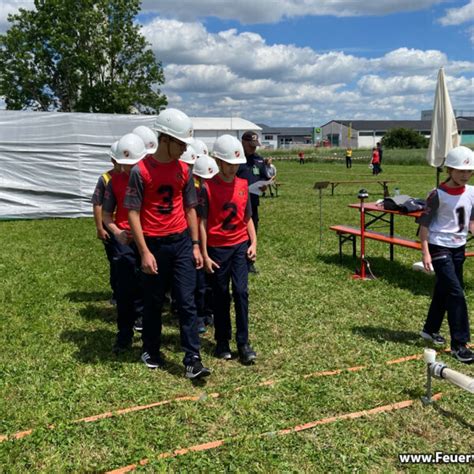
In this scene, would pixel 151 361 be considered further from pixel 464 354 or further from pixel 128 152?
pixel 464 354

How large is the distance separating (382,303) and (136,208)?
3.68 metres

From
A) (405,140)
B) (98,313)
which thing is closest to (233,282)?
(98,313)

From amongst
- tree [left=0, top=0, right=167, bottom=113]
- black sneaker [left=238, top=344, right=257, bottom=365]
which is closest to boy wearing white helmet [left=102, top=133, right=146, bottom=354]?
black sneaker [left=238, top=344, right=257, bottom=365]

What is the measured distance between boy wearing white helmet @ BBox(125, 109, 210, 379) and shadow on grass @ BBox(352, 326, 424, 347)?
1.95 meters

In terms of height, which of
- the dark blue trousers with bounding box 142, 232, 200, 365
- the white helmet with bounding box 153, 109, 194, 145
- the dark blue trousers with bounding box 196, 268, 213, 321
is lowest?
the dark blue trousers with bounding box 196, 268, 213, 321

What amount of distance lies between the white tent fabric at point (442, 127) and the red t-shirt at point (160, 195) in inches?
258

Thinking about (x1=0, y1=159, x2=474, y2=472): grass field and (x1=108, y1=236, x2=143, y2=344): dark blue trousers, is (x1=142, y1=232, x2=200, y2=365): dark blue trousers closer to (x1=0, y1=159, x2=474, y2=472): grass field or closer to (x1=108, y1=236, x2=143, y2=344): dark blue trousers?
(x1=0, y1=159, x2=474, y2=472): grass field

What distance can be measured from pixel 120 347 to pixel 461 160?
3.59 metres

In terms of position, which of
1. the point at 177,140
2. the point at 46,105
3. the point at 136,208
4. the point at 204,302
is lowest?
the point at 204,302

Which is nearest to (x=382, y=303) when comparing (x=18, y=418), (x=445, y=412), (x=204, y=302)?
(x=204, y=302)

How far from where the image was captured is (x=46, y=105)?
3941 cm

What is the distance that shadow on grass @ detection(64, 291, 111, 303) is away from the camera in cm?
666

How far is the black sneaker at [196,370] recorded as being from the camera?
409cm

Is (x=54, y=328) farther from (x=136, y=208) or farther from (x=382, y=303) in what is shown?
(x=382, y=303)
